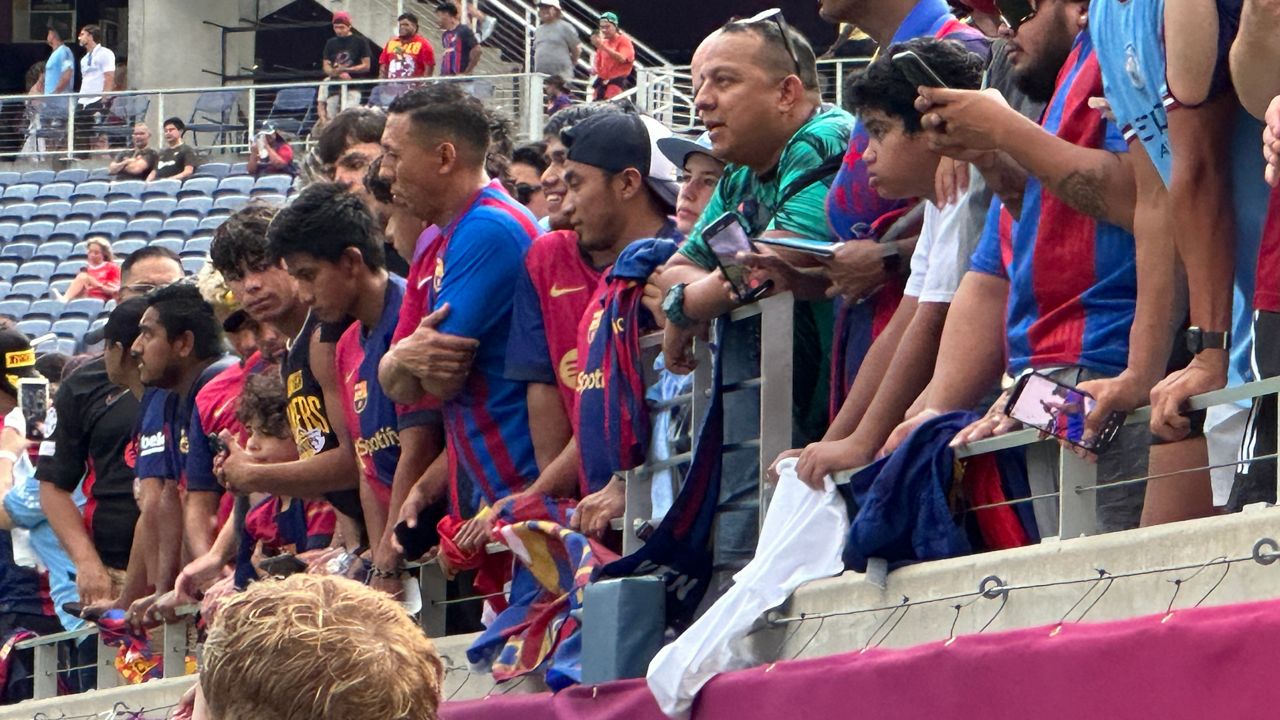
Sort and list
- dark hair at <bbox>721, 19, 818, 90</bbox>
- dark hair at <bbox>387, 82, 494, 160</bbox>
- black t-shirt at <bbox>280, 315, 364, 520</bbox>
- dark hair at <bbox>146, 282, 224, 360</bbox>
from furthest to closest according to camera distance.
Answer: dark hair at <bbox>146, 282, 224, 360</bbox>
black t-shirt at <bbox>280, 315, 364, 520</bbox>
dark hair at <bbox>387, 82, 494, 160</bbox>
dark hair at <bbox>721, 19, 818, 90</bbox>

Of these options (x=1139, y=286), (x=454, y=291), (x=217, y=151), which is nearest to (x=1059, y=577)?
(x=1139, y=286)

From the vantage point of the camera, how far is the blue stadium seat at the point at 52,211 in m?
19.5

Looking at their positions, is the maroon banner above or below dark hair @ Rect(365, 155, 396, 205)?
below

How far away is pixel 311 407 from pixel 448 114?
1050 mm

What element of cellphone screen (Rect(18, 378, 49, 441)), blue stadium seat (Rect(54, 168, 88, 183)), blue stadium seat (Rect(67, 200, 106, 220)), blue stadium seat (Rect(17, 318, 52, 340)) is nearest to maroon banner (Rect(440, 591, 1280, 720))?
cellphone screen (Rect(18, 378, 49, 441))

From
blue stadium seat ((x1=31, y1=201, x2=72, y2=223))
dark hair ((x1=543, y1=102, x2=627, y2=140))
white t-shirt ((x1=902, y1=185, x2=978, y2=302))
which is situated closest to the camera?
white t-shirt ((x1=902, y1=185, x2=978, y2=302))

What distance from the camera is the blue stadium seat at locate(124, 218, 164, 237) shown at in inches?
725

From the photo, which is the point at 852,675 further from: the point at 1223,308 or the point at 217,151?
the point at 217,151

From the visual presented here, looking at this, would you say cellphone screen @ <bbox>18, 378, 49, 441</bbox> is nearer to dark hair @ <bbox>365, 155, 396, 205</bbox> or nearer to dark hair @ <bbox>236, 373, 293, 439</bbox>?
dark hair @ <bbox>236, 373, 293, 439</bbox>

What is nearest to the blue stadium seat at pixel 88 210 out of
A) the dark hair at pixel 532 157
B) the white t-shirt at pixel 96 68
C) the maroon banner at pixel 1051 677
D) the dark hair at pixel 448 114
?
the white t-shirt at pixel 96 68

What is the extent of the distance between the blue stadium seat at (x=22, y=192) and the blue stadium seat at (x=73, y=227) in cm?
93

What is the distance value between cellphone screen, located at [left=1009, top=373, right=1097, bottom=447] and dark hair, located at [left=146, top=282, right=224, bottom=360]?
445 centimetres

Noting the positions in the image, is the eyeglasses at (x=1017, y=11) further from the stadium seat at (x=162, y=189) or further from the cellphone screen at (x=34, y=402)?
the stadium seat at (x=162, y=189)

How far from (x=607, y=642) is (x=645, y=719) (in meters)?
0.21
